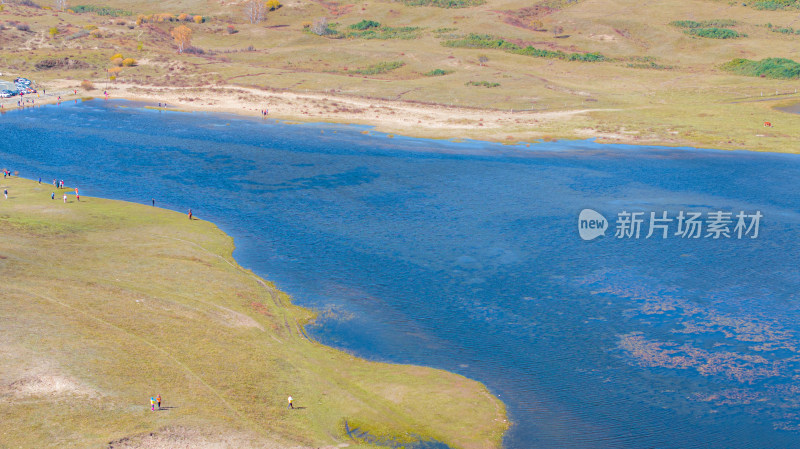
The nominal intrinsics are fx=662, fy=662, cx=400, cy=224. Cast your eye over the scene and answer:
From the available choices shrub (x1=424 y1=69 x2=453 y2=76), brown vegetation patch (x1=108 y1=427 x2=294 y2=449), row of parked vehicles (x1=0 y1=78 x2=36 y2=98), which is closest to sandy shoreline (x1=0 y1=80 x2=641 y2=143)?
row of parked vehicles (x1=0 y1=78 x2=36 y2=98)

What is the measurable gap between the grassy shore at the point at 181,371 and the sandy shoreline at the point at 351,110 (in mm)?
89593

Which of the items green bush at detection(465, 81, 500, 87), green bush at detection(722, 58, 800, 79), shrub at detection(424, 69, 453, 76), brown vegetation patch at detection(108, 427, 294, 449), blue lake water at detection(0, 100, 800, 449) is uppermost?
green bush at detection(722, 58, 800, 79)

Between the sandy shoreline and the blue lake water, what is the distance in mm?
11199

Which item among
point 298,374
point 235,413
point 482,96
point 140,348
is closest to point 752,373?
point 298,374

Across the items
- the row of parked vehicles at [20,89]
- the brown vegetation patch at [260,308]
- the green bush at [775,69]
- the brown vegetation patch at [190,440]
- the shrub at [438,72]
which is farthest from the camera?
the shrub at [438,72]

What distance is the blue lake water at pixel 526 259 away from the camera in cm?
5028

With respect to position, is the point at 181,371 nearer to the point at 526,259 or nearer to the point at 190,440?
the point at 190,440

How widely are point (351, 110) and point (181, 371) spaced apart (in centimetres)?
12275

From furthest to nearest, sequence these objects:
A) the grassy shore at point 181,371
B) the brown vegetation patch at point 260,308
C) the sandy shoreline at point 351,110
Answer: the sandy shoreline at point 351,110 → the brown vegetation patch at point 260,308 → the grassy shore at point 181,371

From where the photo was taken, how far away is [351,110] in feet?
533

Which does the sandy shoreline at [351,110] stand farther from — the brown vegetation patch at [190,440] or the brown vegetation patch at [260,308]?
the brown vegetation patch at [190,440]

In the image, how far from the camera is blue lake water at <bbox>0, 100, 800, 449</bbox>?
50.3 meters

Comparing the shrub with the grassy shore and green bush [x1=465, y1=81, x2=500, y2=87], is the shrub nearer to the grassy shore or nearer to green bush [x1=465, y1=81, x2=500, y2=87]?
green bush [x1=465, y1=81, x2=500, y2=87]

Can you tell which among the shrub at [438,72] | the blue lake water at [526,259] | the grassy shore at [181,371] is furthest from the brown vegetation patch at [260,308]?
the shrub at [438,72]
